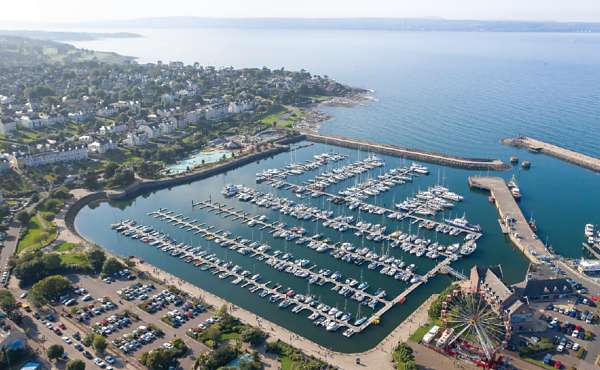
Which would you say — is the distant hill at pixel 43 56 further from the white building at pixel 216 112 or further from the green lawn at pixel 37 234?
the green lawn at pixel 37 234

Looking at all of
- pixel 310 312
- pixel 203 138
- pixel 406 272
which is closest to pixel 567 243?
pixel 406 272

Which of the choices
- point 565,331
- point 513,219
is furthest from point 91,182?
point 565,331

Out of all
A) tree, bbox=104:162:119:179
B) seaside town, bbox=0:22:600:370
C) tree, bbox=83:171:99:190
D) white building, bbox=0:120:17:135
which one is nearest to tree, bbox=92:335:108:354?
seaside town, bbox=0:22:600:370

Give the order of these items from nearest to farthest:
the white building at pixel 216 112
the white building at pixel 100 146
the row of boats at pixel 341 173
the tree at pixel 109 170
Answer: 1. the row of boats at pixel 341 173
2. the tree at pixel 109 170
3. the white building at pixel 100 146
4. the white building at pixel 216 112

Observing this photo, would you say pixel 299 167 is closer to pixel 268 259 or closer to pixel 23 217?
pixel 268 259

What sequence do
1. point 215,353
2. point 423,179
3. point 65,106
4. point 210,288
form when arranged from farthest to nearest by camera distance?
point 65,106
point 423,179
point 210,288
point 215,353

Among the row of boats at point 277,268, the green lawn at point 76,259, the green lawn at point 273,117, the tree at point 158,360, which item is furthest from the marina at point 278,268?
the green lawn at point 273,117

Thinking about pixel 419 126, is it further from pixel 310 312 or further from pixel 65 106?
pixel 65 106
